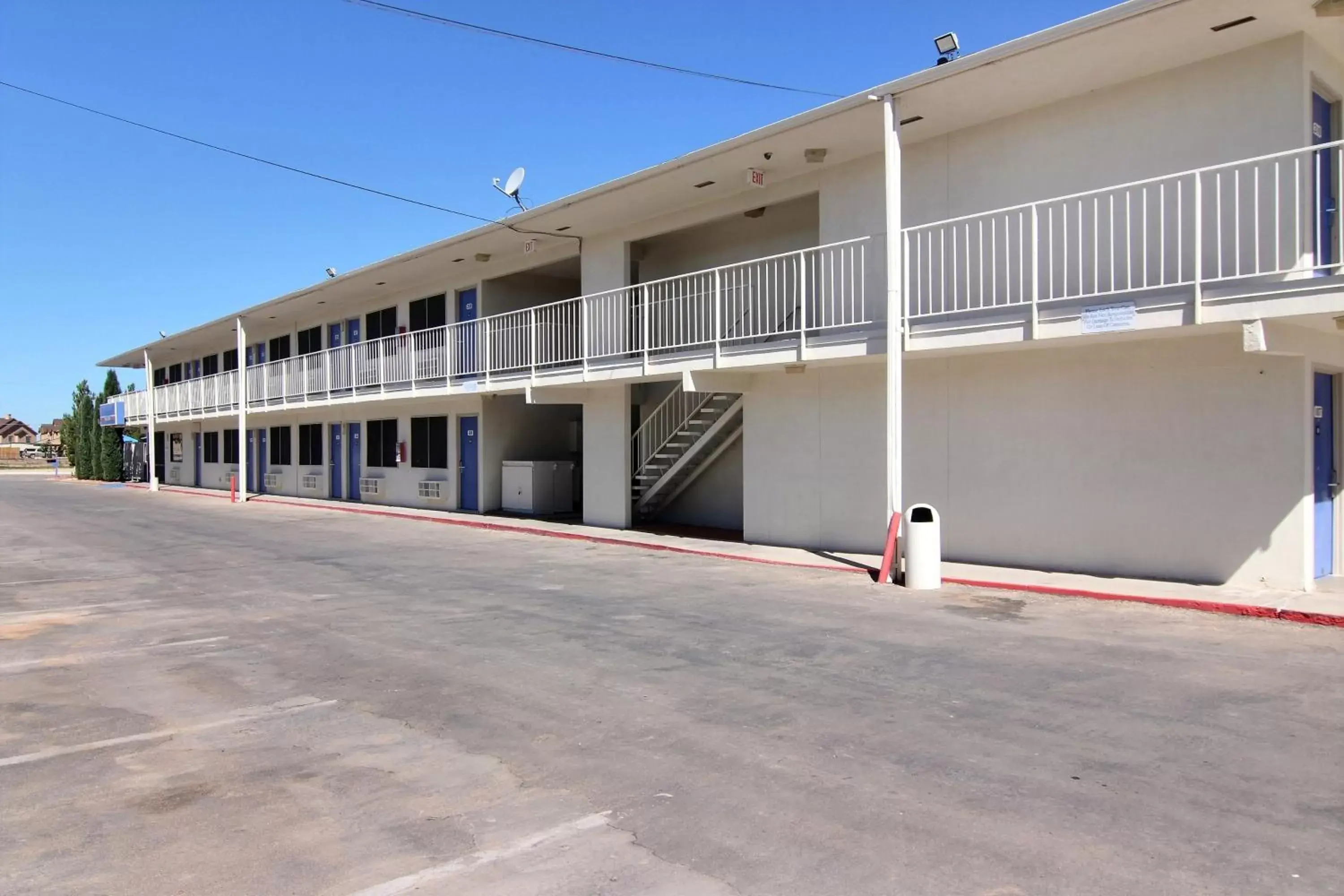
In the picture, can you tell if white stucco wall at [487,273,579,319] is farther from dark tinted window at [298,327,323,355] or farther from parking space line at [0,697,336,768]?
parking space line at [0,697,336,768]

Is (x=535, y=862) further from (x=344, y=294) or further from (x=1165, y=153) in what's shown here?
(x=344, y=294)

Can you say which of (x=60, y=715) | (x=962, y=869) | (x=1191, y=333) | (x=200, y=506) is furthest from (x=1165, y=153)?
(x=200, y=506)

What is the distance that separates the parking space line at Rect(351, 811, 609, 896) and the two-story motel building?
7499 millimetres

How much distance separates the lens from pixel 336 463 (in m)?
28.9

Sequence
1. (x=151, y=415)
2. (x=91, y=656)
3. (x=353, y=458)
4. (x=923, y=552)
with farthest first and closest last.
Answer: (x=151, y=415) → (x=353, y=458) → (x=923, y=552) → (x=91, y=656)

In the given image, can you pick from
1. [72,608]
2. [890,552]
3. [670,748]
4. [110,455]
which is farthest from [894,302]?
[110,455]

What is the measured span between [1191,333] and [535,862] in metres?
8.73

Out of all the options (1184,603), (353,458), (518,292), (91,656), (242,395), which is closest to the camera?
(91,656)

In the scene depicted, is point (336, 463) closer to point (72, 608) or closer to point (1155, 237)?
point (72, 608)

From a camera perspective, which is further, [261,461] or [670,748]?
[261,461]

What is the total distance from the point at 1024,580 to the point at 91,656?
9.36 m

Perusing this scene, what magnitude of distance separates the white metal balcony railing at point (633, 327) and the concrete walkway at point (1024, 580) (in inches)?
122

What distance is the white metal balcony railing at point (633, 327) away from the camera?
13.6 metres

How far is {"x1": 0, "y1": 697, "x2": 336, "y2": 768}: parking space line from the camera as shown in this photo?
512cm
